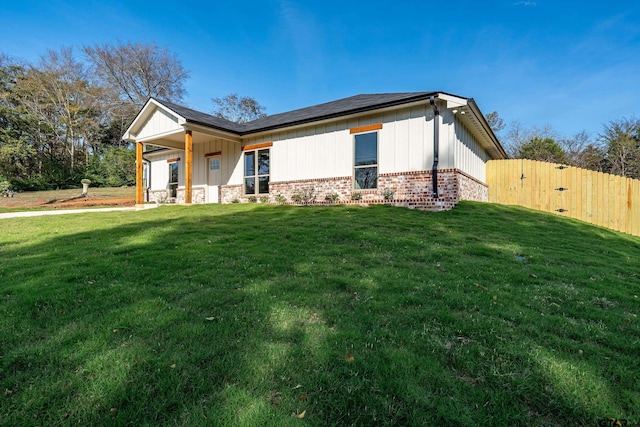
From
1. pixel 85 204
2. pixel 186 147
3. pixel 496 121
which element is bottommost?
pixel 85 204

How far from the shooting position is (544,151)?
921 inches

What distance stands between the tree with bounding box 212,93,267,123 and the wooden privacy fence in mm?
30192

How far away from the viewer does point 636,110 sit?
19703 mm

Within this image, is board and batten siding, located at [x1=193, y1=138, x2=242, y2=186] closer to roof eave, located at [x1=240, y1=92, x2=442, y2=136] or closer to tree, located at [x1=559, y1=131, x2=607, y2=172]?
roof eave, located at [x1=240, y1=92, x2=442, y2=136]

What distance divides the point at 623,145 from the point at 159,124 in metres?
27.3

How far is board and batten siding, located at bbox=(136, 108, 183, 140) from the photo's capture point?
13004mm

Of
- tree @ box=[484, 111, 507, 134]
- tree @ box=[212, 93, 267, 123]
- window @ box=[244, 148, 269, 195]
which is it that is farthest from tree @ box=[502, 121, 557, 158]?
tree @ box=[212, 93, 267, 123]

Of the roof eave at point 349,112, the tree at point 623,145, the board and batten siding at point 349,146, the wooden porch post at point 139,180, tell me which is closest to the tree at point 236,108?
the wooden porch post at point 139,180

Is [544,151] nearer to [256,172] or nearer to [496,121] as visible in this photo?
[496,121]

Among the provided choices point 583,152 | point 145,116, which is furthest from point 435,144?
point 583,152

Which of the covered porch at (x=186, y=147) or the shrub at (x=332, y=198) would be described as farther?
the covered porch at (x=186, y=147)

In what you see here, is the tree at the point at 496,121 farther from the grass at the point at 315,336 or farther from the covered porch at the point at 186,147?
the grass at the point at 315,336

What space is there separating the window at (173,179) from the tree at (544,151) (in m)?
25.0

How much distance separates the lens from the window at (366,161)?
10695 mm
